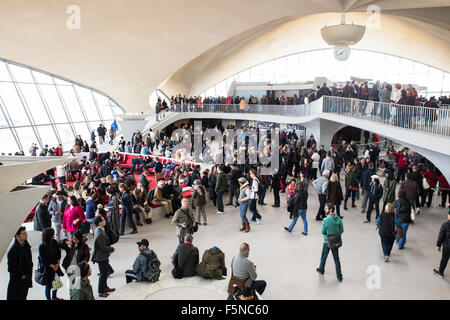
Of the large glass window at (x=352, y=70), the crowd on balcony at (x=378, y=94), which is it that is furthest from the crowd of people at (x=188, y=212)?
the large glass window at (x=352, y=70)

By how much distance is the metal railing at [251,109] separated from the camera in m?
19.4

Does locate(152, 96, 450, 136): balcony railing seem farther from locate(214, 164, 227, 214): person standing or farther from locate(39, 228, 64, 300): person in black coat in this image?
locate(39, 228, 64, 300): person in black coat

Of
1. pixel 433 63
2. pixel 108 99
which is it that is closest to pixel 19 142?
pixel 108 99

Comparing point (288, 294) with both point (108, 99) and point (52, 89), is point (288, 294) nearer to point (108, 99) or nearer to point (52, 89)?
point (52, 89)

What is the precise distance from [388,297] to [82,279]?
5.18 m

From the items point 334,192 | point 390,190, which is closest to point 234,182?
point 334,192

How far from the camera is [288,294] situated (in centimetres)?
639

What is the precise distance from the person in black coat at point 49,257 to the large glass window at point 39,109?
1677 centimetres

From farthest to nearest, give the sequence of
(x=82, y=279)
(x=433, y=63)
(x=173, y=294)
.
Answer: (x=433, y=63), (x=173, y=294), (x=82, y=279)

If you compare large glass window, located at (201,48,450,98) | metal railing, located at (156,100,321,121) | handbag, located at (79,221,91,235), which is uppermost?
large glass window, located at (201,48,450,98)

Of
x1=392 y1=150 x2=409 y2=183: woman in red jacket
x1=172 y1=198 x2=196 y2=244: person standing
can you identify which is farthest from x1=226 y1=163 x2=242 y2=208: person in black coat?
x1=392 y1=150 x2=409 y2=183: woman in red jacket

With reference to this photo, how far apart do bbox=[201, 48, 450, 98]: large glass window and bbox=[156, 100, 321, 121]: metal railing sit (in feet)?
40.4

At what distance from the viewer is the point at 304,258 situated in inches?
308

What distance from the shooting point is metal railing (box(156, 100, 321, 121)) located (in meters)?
19.4
